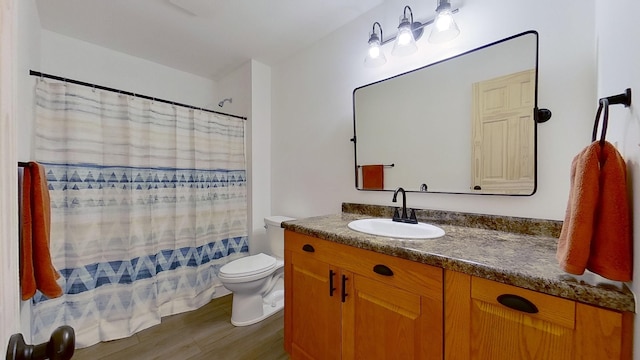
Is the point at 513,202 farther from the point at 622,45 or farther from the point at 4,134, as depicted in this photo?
the point at 4,134

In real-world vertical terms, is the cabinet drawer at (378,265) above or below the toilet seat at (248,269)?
above

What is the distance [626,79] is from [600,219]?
0.35 meters

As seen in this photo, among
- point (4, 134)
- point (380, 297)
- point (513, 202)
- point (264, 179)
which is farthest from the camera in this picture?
point (264, 179)

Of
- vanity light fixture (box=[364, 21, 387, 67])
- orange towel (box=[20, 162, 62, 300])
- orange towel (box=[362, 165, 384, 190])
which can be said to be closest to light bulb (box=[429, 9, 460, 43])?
vanity light fixture (box=[364, 21, 387, 67])

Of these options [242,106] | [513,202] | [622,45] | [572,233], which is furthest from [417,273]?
[242,106]

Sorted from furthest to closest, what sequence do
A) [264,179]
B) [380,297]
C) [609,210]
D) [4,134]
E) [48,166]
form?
[264,179] < [48,166] < [380,297] < [609,210] < [4,134]

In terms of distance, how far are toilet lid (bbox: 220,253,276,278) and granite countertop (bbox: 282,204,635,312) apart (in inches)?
23.9

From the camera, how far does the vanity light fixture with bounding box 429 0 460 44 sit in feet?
4.29

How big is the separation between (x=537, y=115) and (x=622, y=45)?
57 centimetres

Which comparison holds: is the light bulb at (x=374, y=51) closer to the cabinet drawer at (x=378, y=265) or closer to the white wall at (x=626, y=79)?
the white wall at (x=626, y=79)

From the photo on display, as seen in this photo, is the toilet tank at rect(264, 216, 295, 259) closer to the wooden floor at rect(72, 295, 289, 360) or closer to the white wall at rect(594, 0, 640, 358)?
the wooden floor at rect(72, 295, 289, 360)

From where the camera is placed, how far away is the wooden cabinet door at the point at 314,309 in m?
1.22

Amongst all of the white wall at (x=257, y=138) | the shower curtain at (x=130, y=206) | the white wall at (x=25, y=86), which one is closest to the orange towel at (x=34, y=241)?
the white wall at (x=25, y=86)

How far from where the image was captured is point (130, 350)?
1587mm
